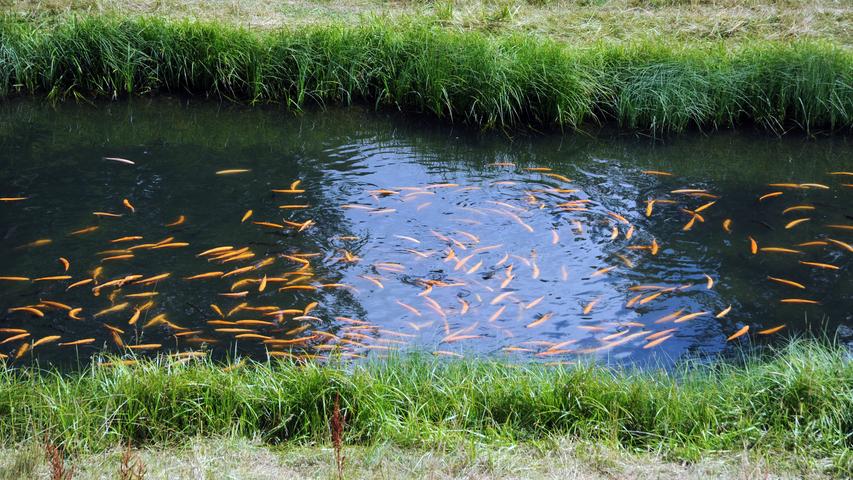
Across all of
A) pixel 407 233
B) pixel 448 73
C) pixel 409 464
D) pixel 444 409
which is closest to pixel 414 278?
pixel 407 233

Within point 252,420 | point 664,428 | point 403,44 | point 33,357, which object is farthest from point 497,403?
point 403,44

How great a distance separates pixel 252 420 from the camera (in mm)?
3809

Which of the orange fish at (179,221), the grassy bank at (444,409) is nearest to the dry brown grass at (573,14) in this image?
the orange fish at (179,221)

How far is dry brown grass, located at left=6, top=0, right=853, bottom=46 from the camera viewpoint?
34.3 ft

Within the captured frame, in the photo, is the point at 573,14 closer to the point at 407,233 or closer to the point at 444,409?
the point at 407,233

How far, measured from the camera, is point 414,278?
5707mm

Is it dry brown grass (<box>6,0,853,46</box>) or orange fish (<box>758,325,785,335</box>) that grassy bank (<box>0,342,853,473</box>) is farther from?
dry brown grass (<box>6,0,853,46</box>)

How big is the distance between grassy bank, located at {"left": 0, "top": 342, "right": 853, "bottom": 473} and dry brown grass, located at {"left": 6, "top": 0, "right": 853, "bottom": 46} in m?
6.88

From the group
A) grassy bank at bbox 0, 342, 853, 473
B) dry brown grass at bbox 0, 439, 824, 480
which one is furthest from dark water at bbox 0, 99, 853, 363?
dry brown grass at bbox 0, 439, 824, 480

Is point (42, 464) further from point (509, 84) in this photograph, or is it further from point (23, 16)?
point (23, 16)

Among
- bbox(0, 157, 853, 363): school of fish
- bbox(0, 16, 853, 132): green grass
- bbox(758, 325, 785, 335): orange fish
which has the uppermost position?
bbox(0, 16, 853, 132): green grass

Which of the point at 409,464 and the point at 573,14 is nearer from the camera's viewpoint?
the point at 409,464

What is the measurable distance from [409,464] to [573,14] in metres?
8.89

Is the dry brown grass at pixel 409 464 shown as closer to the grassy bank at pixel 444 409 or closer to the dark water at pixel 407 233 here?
the grassy bank at pixel 444 409
